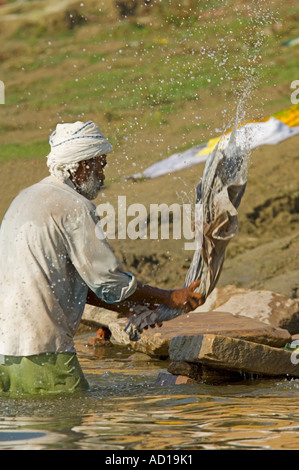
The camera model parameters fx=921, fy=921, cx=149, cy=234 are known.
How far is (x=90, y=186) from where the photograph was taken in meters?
4.94

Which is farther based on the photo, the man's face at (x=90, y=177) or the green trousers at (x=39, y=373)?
the man's face at (x=90, y=177)

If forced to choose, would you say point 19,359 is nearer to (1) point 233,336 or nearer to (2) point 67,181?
(2) point 67,181

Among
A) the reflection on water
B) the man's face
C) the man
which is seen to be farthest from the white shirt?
the reflection on water

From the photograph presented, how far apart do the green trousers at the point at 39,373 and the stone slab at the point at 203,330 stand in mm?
1426

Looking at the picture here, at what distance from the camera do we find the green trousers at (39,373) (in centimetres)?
478

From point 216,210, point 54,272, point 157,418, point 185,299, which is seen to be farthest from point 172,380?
point 54,272

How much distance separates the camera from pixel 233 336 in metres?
5.97

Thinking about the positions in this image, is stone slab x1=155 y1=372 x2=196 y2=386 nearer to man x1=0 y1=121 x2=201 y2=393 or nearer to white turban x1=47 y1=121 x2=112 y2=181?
man x1=0 y1=121 x2=201 y2=393

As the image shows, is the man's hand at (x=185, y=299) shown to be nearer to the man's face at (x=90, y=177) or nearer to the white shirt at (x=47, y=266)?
the white shirt at (x=47, y=266)

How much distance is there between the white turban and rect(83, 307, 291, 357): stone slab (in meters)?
1.71

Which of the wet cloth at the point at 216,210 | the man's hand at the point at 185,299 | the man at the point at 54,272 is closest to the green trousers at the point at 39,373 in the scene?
the man at the point at 54,272

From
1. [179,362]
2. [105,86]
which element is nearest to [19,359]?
[179,362]

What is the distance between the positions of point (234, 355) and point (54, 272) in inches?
57.9

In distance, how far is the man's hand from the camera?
5074 mm
